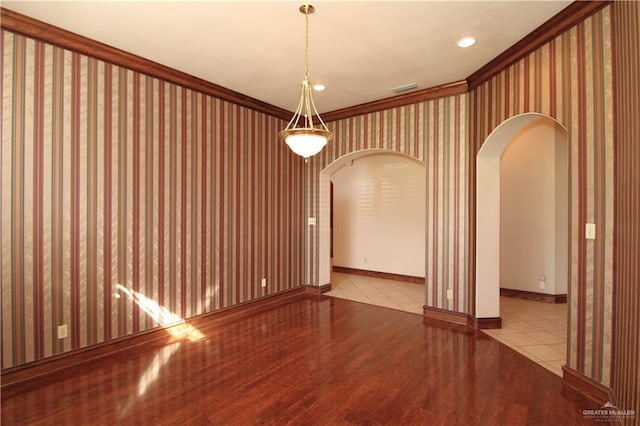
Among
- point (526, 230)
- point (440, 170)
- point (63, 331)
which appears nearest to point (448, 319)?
point (440, 170)

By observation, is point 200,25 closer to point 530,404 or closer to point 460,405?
point 460,405

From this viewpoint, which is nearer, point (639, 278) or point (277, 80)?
point (639, 278)

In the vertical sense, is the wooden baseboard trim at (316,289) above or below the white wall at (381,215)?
below

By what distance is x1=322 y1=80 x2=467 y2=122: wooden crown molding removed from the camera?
13.2 ft

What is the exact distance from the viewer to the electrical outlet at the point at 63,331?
9.30 ft

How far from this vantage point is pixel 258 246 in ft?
15.6

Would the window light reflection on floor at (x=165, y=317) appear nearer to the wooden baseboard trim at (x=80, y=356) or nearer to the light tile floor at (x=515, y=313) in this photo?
the wooden baseboard trim at (x=80, y=356)

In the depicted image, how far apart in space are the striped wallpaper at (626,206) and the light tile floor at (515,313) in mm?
797

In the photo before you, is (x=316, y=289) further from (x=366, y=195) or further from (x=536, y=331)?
(x=536, y=331)

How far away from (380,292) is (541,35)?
4.27 m

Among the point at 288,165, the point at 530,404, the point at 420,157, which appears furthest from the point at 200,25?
the point at 530,404

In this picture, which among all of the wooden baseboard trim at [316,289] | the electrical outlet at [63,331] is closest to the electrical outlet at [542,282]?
the wooden baseboard trim at [316,289]

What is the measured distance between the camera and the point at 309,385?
2.60 metres

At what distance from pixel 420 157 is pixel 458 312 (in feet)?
6.99
